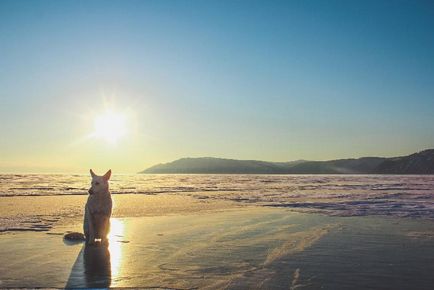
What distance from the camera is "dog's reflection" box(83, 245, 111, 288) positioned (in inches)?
320

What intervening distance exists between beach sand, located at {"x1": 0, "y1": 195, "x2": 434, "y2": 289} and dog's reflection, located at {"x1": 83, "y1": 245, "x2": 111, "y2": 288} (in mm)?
20

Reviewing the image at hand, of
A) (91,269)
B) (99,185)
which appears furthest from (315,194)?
(91,269)

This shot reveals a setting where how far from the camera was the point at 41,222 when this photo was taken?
1808cm

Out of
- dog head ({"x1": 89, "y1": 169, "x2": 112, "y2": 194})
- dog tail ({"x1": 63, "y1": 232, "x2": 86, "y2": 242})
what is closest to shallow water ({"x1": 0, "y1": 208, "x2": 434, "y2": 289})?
dog tail ({"x1": 63, "y1": 232, "x2": 86, "y2": 242})

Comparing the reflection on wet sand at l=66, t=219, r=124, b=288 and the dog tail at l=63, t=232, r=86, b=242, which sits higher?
the dog tail at l=63, t=232, r=86, b=242

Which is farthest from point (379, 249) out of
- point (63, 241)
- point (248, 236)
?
point (63, 241)

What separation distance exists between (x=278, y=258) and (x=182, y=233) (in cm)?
504

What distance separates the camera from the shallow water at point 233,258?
8.12 m

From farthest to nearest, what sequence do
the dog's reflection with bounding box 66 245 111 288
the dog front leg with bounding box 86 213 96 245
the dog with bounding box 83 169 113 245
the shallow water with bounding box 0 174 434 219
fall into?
1. the shallow water with bounding box 0 174 434 219
2. the dog with bounding box 83 169 113 245
3. the dog front leg with bounding box 86 213 96 245
4. the dog's reflection with bounding box 66 245 111 288

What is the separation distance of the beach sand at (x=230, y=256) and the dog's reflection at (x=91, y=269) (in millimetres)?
20

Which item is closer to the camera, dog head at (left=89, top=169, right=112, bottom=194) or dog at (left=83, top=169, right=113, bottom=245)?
dog at (left=83, top=169, right=113, bottom=245)

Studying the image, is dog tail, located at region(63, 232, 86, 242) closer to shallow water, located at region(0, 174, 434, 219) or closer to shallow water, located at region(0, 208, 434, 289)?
shallow water, located at region(0, 208, 434, 289)

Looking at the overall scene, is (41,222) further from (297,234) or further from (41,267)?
(297,234)

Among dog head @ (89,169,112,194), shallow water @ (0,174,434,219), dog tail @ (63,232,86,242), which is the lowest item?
shallow water @ (0,174,434,219)
